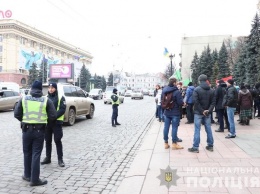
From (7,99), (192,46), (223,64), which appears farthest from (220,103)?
(192,46)

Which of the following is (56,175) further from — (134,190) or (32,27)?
(32,27)

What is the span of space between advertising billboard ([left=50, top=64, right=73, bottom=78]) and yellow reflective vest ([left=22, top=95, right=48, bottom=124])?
1683 inches

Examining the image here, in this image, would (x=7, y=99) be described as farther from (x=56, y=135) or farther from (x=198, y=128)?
(x=198, y=128)

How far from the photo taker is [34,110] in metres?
4.88

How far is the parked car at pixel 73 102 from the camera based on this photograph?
40.3 ft

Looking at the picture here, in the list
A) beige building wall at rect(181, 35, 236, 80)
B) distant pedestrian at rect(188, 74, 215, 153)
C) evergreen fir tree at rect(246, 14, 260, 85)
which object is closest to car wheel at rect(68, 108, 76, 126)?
distant pedestrian at rect(188, 74, 215, 153)

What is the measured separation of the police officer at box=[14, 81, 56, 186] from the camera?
4.83 m

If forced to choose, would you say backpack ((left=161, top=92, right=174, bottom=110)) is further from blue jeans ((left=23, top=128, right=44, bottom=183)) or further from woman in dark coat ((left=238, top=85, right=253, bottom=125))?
woman in dark coat ((left=238, top=85, right=253, bottom=125))

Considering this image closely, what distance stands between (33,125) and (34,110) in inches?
10.5

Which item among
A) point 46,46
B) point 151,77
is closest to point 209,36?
point 46,46

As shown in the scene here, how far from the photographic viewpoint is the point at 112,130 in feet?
36.9

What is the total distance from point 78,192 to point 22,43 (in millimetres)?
82228

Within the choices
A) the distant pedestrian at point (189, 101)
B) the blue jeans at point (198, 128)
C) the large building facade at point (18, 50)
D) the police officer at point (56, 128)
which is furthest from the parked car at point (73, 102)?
the large building facade at point (18, 50)

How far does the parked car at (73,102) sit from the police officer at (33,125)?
7.03 m
